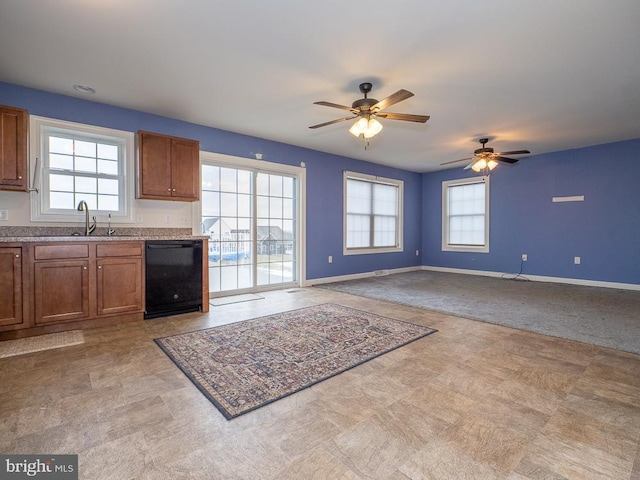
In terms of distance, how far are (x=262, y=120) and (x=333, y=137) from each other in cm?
132

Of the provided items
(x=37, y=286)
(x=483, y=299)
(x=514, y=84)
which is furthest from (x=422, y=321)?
(x=37, y=286)

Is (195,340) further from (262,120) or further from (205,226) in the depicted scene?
(262,120)

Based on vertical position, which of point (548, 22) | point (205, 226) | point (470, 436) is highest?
point (548, 22)

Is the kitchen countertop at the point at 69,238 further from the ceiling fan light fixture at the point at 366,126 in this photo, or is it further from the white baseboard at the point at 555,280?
the white baseboard at the point at 555,280

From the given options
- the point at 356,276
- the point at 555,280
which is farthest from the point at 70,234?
the point at 555,280

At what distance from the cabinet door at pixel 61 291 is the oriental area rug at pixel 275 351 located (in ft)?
3.64

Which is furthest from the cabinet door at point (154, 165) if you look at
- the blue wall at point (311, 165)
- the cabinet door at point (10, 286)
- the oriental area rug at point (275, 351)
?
the oriental area rug at point (275, 351)

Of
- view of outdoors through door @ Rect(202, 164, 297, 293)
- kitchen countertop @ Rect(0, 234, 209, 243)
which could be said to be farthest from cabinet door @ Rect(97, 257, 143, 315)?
view of outdoors through door @ Rect(202, 164, 297, 293)

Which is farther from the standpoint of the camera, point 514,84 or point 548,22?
point 514,84

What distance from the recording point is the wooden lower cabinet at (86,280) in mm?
3176

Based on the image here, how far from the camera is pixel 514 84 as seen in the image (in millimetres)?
3404

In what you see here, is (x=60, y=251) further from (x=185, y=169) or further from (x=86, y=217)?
(x=185, y=169)

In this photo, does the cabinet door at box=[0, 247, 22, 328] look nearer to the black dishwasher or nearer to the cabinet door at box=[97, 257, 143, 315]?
the cabinet door at box=[97, 257, 143, 315]

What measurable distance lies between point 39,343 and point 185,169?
8.06ft
